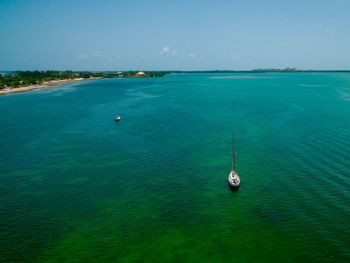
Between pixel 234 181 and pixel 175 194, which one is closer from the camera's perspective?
pixel 175 194

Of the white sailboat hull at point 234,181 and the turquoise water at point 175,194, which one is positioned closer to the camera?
the turquoise water at point 175,194

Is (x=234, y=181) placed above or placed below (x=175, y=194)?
above

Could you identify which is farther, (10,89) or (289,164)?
(10,89)

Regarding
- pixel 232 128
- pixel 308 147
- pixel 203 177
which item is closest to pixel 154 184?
pixel 203 177

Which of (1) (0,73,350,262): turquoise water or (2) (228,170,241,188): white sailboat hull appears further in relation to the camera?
(2) (228,170,241,188): white sailboat hull

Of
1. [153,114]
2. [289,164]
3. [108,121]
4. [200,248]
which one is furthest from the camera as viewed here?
[153,114]

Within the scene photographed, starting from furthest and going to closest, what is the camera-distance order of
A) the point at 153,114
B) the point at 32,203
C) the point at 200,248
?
the point at 153,114 < the point at 32,203 < the point at 200,248

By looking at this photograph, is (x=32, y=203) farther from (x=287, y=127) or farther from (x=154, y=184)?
(x=287, y=127)
